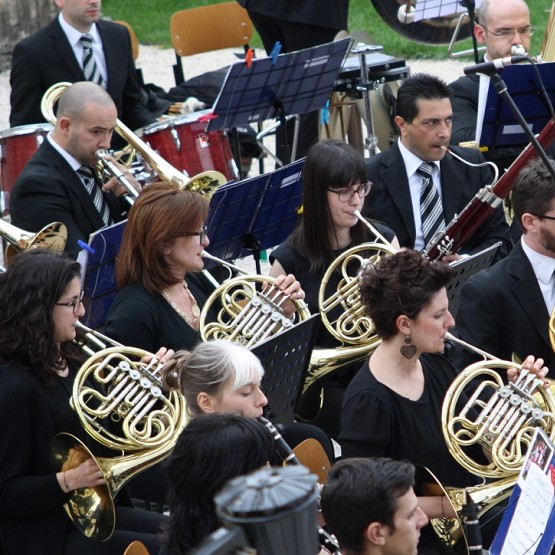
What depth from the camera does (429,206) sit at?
4.70 meters

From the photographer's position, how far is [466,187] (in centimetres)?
473

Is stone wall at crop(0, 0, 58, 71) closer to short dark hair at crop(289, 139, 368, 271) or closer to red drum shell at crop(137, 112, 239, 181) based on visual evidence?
red drum shell at crop(137, 112, 239, 181)

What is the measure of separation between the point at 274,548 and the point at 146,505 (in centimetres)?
286

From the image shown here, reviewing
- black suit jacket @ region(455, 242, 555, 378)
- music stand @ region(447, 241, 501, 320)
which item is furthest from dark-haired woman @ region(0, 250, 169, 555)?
music stand @ region(447, 241, 501, 320)

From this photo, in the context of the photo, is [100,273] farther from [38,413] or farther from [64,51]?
[64,51]

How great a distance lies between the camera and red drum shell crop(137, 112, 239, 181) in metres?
5.32

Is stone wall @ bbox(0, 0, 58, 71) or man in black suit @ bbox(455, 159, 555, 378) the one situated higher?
man in black suit @ bbox(455, 159, 555, 378)

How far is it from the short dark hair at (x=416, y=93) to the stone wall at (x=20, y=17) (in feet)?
22.0

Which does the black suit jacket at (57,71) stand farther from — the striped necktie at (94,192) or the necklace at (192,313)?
the necklace at (192,313)

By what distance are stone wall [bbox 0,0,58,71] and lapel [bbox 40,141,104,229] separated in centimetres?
642

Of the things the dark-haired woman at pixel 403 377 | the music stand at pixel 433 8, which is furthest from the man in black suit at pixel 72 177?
the music stand at pixel 433 8

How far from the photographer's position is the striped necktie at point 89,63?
19.1 ft

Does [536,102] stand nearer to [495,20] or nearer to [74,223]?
[495,20]

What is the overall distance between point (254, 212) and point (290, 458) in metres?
1.90
